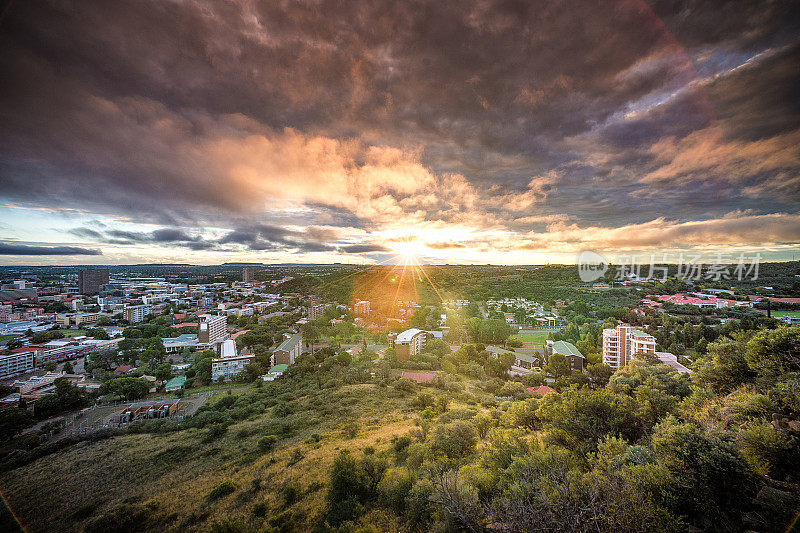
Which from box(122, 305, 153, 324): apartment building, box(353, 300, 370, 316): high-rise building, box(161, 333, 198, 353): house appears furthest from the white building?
Answer: box(353, 300, 370, 316): high-rise building

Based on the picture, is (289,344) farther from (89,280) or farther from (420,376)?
(89,280)

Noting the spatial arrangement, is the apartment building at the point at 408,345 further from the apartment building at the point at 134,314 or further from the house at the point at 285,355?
the apartment building at the point at 134,314

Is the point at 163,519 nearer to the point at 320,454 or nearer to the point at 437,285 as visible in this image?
the point at 320,454

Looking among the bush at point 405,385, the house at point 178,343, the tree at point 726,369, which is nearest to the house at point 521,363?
the bush at point 405,385

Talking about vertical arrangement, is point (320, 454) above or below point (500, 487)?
below

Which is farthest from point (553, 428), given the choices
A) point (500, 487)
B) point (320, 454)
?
point (320, 454)

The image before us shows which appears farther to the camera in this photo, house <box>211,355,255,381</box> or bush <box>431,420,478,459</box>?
house <box>211,355,255,381</box>

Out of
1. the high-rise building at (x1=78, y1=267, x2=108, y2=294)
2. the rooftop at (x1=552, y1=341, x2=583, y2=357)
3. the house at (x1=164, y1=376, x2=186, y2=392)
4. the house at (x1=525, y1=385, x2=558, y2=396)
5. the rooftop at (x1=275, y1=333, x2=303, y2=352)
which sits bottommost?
the house at (x1=164, y1=376, x2=186, y2=392)

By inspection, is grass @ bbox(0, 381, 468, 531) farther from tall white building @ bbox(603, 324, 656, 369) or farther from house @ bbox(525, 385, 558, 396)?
tall white building @ bbox(603, 324, 656, 369)
